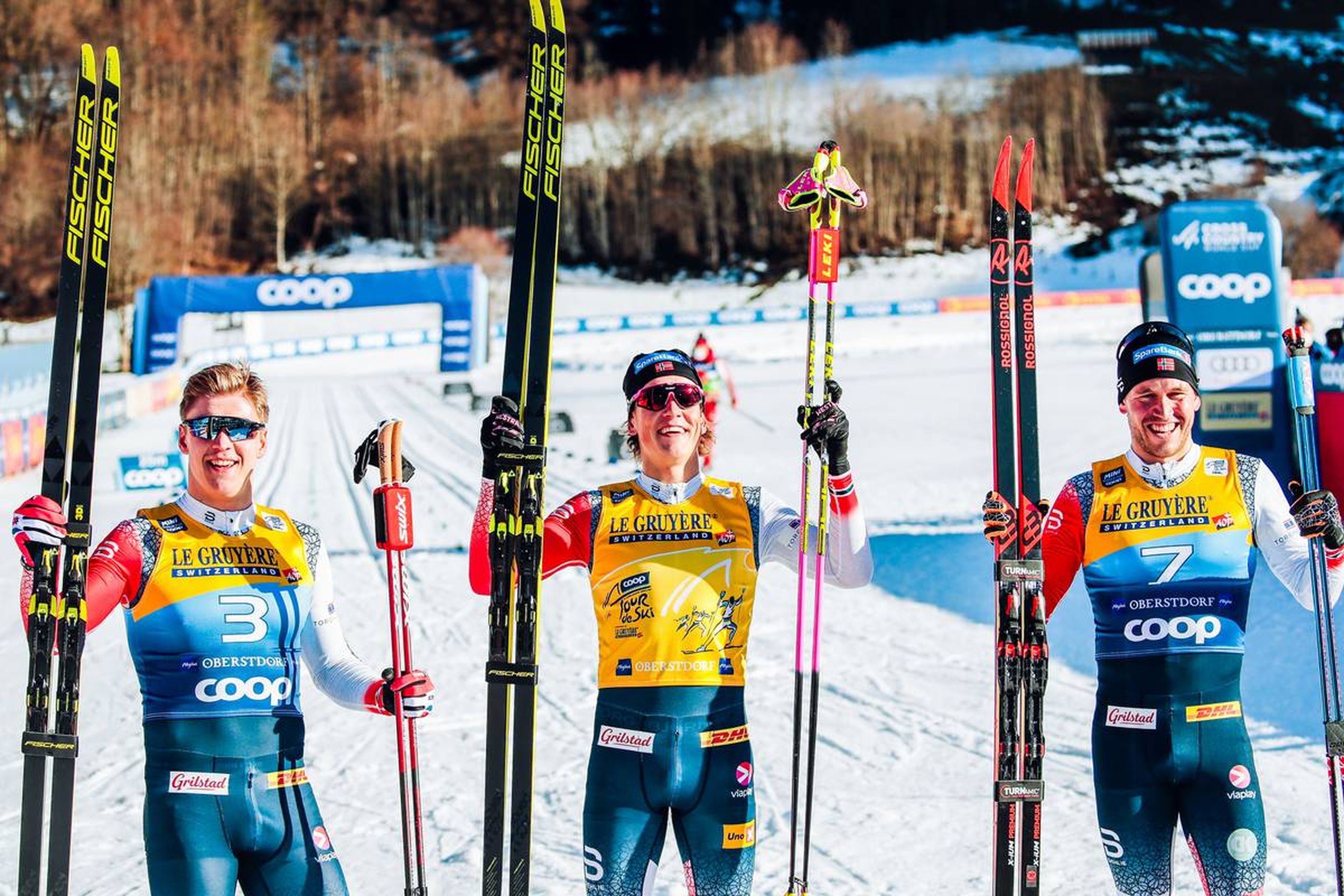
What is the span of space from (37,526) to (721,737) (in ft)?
5.81

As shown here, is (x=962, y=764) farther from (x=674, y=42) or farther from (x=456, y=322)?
(x=674, y=42)

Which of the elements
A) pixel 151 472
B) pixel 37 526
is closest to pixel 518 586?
pixel 37 526

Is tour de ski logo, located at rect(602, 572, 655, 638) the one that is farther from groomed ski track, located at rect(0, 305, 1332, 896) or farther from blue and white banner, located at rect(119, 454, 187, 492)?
blue and white banner, located at rect(119, 454, 187, 492)

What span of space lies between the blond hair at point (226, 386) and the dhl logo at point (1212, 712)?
7.94 feet

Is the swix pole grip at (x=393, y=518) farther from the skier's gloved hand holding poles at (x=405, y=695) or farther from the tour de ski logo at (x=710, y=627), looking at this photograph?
the tour de ski logo at (x=710, y=627)

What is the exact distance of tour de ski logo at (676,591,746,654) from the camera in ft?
10.6

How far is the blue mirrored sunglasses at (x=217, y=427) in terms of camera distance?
9.81 ft

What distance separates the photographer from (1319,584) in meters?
3.36

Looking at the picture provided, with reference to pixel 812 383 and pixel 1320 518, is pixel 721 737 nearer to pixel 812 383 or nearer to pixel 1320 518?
pixel 812 383

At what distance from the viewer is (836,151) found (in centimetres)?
382

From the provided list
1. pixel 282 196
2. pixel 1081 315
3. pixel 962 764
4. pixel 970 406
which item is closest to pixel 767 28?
pixel 282 196

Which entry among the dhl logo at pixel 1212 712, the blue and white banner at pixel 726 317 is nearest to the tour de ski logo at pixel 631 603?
the dhl logo at pixel 1212 712

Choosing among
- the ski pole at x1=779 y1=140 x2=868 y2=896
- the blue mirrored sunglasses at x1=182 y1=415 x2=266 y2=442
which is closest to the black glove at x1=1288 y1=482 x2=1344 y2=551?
the ski pole at x1=779 y1=140 x2=868 y2=896

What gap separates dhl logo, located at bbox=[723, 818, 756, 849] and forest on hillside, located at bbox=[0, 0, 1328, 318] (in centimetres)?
3565
